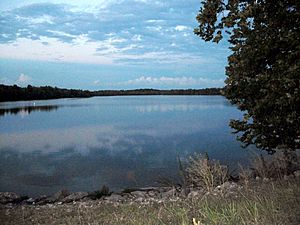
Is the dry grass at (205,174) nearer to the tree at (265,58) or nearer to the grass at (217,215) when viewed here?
the tree at (265,58)

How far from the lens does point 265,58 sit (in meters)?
10.2

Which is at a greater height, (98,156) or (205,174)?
(205,174)

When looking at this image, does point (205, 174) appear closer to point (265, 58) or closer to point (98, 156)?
point (265, 58)

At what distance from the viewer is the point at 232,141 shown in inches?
1162

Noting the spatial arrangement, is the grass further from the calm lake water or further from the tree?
the calm lake water

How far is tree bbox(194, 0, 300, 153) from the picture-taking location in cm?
948

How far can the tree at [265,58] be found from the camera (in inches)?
373

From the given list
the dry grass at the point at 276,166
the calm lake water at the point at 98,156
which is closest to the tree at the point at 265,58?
the calm lake water at the point at 98,156

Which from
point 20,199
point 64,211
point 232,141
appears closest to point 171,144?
point 232,141

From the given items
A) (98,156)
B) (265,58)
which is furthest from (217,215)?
(98,156)

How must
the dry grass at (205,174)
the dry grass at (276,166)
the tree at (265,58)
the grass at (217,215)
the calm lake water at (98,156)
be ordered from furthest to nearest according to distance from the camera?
1. the calm lake water at (98,156)
2. the dry grass at (276,166)
3. the dry grass at (205,174)
4. the tree at (265,58)
5. the grass at (217,215)

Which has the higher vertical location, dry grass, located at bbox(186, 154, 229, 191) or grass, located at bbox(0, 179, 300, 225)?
grass, located at bbox(0, 179, 300, 225)

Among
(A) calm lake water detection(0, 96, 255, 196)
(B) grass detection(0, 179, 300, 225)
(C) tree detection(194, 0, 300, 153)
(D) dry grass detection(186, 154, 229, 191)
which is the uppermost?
(C) tree detection(194, 0, 300, 153)

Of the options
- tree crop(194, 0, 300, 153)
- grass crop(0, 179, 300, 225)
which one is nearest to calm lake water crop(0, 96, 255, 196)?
tree crop(194, 0, 300, 153)
